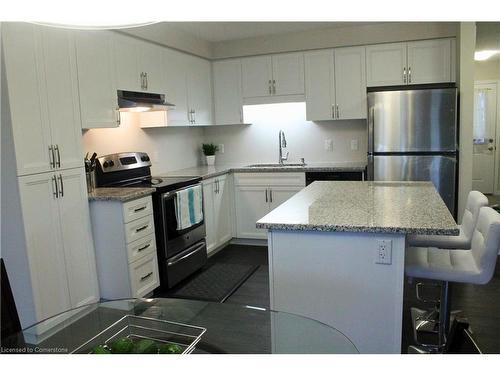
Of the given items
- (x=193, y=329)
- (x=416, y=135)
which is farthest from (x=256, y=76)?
(x=193, y=329)

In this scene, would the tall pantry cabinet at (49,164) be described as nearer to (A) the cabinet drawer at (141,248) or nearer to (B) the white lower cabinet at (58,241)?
(B) the white lower cabinet at (58,241)

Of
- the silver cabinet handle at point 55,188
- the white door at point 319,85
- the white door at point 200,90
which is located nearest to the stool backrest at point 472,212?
the white door at point 319,85

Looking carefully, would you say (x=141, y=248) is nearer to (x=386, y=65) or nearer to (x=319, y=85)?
(x=319, y=85)

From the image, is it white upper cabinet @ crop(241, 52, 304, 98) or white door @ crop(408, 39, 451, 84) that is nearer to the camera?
white door @ crop(408, 39, 451, 84)

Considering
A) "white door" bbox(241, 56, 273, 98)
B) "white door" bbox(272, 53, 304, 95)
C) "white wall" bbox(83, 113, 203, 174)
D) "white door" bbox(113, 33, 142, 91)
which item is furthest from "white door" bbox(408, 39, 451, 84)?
"white door" bbox(113, 33, 142, 91)

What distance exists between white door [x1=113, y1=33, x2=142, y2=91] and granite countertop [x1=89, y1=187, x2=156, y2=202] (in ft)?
2.75

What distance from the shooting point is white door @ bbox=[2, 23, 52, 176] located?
91.3 inches

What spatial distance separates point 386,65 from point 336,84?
0.54 m

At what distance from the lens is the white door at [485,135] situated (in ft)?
22.3

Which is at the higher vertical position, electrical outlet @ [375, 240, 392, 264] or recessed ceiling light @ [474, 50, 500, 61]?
recessed ceiling light @ [474, 50, 500, 61]

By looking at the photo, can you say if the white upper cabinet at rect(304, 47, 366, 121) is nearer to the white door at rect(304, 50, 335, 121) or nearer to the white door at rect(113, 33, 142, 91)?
the white door at rect(304, 50, 335, 121)

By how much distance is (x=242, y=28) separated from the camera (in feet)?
13.9

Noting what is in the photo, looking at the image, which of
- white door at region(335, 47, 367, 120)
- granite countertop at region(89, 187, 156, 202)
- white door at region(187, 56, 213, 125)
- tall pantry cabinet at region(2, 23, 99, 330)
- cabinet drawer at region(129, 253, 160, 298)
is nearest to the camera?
tall pantry cabinet at region(2, 23, 99, 330)
